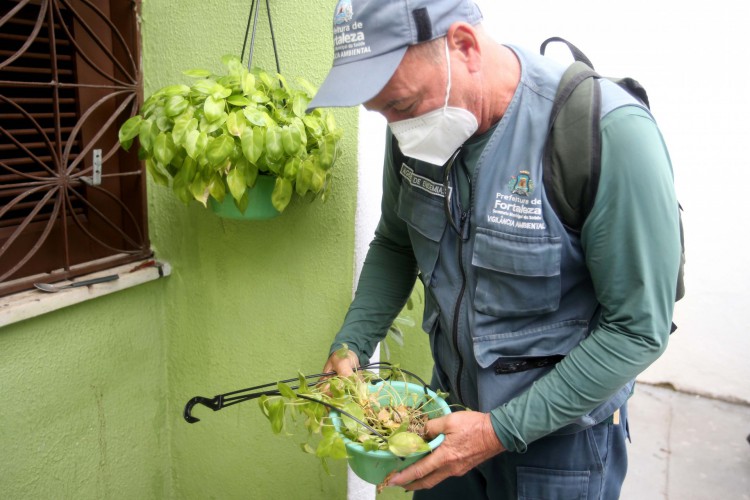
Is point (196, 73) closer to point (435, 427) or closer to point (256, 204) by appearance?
point (256, 204)

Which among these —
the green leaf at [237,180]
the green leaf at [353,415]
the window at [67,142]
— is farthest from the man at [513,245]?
the window at [67,142]

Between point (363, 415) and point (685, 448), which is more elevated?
point (363, 415)

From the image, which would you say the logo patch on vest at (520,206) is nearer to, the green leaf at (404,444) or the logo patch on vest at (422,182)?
the logo patch on vest at (422,182)

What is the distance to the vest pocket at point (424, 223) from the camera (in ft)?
4.53

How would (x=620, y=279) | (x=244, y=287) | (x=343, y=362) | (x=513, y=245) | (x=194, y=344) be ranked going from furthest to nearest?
(x=194, y=344) → (x=244, y=287) → (x=343, y=362) → (x=513, y=245) → (x=620, y=279)

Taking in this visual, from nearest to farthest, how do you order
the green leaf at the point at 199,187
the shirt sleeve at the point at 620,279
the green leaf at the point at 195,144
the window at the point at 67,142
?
the shirt sleeve at the point at 620,279 → the green leaf at the point at 195,144 → the green leaf at the point at 199,187 → the window at the point at 67,142

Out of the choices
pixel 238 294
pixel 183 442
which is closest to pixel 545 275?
pixel 238 294

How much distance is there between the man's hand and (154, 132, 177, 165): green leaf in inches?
36.6

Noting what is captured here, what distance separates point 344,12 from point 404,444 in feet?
2.65

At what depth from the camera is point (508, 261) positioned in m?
1.27

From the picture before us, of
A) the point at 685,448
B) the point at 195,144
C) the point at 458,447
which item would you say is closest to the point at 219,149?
the point at 195,144

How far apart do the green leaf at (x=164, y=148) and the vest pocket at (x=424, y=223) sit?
60cm

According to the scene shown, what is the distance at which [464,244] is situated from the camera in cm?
134

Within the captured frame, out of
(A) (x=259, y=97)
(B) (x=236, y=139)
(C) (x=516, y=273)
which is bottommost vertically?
(C) (x=516, y=273)
